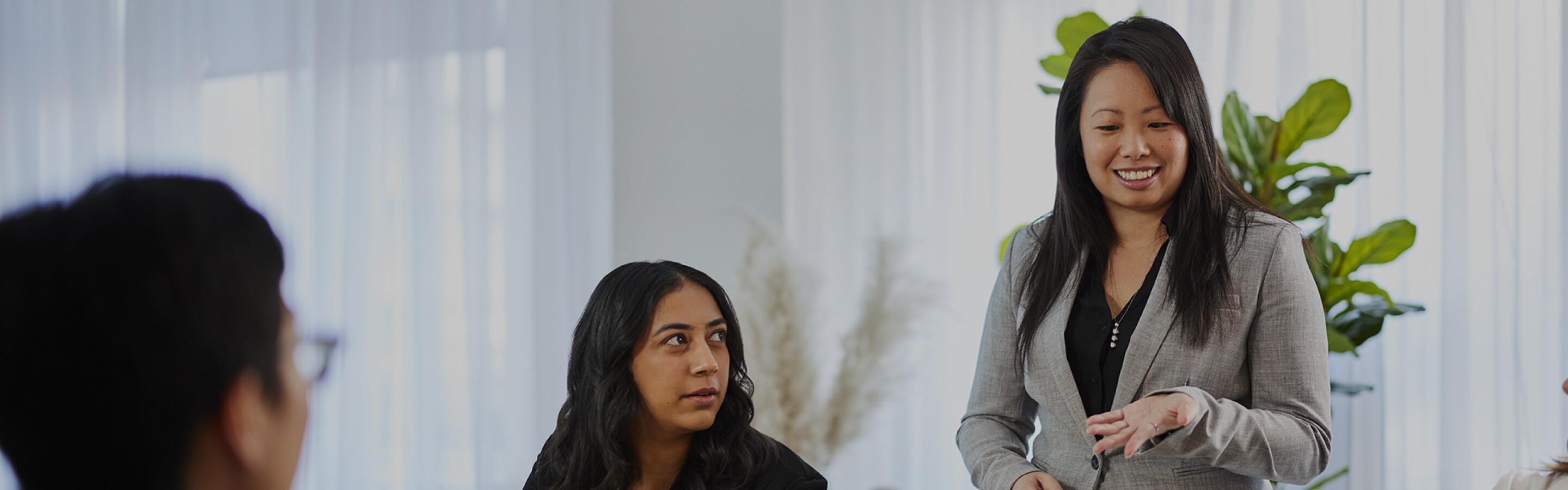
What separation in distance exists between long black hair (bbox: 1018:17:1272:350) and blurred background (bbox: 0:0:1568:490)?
1636mm

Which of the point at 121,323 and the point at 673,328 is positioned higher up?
the point at 121,323

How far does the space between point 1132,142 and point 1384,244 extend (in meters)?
1.33

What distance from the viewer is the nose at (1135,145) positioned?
1.26 meters

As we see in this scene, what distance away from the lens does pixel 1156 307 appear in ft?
4.09

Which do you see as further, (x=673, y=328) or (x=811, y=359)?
(x=811, y=359)

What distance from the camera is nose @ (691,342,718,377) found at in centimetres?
145

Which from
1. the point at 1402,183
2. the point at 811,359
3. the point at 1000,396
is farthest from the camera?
the point at 811,359

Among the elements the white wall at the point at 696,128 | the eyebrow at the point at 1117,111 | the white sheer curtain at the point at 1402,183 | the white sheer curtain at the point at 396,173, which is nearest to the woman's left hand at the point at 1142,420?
the eyebrow at the point at 1117,111

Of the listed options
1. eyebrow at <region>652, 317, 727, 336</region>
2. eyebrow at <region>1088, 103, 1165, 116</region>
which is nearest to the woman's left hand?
eyebrow at <region>1088, 103, 1165, 116</region>

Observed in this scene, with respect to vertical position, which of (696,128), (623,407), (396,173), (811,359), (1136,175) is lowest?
(811,359)

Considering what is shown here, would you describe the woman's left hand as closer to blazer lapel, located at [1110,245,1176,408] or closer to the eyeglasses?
blazer lapel, located at [1110,245,1176,408]

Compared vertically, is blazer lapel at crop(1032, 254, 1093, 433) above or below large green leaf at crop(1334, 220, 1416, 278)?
below

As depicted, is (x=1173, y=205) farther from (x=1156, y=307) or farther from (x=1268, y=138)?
(x=1268, y=138)

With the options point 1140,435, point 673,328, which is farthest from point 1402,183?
point 673,328
